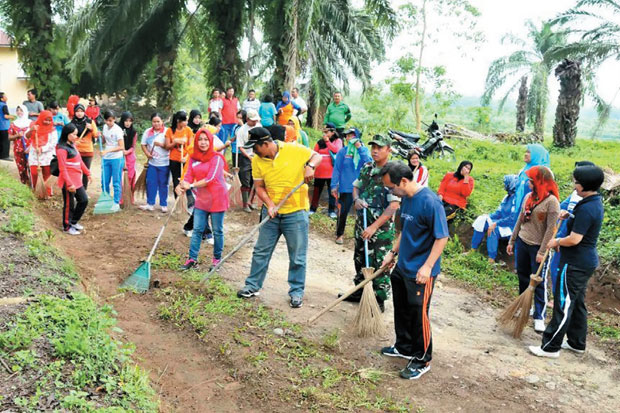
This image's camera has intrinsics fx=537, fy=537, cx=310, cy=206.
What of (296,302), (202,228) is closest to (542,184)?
(296,302)

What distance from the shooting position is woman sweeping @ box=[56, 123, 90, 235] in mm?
7258

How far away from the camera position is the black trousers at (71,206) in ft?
24.3

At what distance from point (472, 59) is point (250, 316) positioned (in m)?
19.6

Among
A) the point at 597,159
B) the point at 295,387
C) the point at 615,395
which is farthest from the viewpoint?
the point at 597,159

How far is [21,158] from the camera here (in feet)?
31.6

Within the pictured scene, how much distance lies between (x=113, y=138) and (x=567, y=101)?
1278 centimetres

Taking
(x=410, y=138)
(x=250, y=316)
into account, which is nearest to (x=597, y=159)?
(x=410, y=138)

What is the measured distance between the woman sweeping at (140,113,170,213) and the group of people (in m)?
0.02

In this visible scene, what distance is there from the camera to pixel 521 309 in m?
5.36

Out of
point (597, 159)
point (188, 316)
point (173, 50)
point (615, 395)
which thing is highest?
point (173, 50)

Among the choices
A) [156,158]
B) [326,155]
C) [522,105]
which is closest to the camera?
[156,158]

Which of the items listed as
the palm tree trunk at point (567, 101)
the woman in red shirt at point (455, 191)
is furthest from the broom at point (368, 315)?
the palm tree trunk at point (567, 101)

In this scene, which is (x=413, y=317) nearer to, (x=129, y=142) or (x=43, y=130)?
(x=129, y=142)

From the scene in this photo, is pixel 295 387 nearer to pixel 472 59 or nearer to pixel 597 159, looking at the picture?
pixel 597 159
